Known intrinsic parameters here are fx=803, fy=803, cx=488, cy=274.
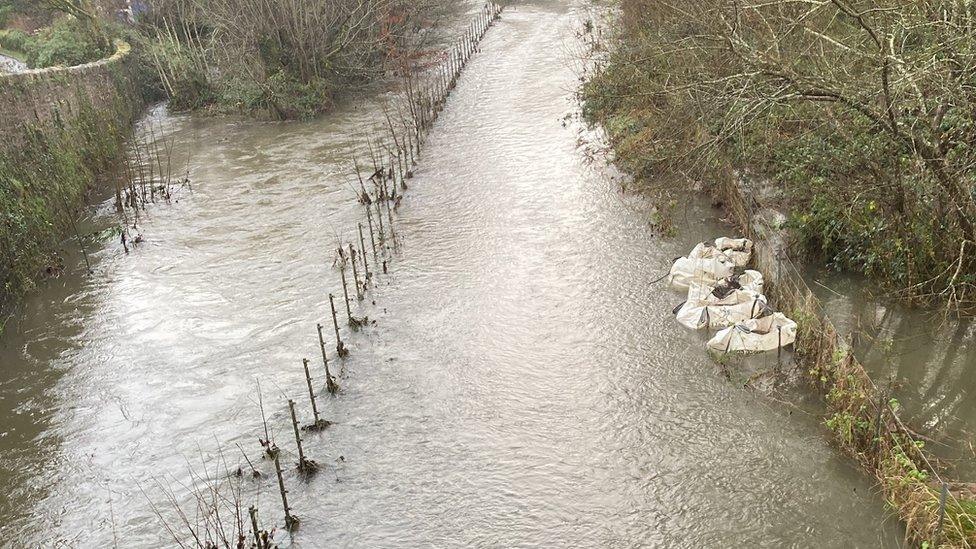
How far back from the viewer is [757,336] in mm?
11266

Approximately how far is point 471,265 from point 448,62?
16653mm

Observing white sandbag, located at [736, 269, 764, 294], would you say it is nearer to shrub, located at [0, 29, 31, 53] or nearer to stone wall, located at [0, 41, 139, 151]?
stone wall, located at [0, 41, 139, 151]

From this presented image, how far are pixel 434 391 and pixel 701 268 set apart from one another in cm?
494

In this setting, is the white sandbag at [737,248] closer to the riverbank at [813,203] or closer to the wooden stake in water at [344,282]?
the riverbank at [813,203]

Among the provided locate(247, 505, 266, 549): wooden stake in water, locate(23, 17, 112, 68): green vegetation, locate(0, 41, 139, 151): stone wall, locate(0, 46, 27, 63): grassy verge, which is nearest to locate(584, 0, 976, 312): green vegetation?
locate(247, 505, 266, 549): wooden stake in water

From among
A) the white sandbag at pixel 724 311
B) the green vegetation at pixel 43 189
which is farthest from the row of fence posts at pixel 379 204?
the green vegetation at pixel 43 189

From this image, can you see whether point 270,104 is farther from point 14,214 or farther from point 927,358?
point 927,358

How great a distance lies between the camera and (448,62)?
97.4 ft

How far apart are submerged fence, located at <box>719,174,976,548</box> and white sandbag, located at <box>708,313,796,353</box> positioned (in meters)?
0.17

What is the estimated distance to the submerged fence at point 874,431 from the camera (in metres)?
7.55

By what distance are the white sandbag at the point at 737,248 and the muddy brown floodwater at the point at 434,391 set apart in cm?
111

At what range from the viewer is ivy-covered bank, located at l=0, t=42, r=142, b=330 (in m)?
14.6

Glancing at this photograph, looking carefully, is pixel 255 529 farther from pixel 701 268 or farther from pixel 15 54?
pixel 15 54

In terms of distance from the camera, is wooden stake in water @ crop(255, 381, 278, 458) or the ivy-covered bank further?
the ivy-covered bank
